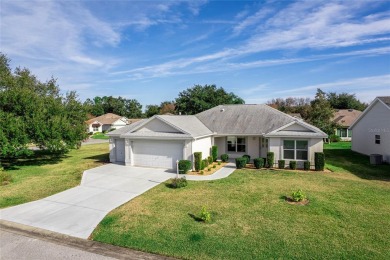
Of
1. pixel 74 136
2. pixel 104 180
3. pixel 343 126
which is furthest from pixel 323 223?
pixel 343 126

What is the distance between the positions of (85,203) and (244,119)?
657 inches

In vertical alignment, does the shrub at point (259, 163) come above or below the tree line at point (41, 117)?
below

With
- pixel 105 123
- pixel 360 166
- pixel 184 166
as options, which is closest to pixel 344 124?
pixel 360 166

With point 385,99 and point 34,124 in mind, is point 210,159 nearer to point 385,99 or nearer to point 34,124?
point 34,124

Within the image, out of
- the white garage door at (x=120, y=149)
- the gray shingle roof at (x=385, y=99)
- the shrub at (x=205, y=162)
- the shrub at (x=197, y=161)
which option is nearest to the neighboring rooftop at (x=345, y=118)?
the gray shingle roof at (x=385, y=99)

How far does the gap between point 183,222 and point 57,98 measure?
68.8 ft

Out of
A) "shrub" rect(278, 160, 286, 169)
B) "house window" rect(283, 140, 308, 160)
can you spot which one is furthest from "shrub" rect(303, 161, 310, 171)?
"shrub" rect(278, 160, 286, 169)

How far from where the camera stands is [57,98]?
24.7 m

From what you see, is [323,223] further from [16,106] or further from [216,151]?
[16,106]

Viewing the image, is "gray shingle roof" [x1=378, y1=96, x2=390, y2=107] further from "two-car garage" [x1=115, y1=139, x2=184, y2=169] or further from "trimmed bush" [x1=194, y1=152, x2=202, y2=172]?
"two-car garage" [x1=115, y1=139, x2=184, y2=169]

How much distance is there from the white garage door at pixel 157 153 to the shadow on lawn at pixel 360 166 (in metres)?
13.7

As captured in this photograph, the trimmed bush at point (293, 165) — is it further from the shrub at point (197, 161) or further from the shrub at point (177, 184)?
the shrub at point (177, 184)

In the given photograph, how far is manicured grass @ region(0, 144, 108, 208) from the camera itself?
1366 centimetres

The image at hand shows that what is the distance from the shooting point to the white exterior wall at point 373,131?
22.5 m
